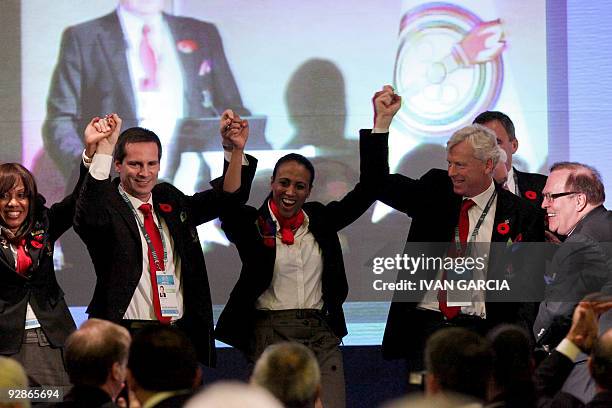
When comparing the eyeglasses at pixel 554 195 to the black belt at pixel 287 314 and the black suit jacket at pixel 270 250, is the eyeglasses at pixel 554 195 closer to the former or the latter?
the black suit jacket at pixel 270 250

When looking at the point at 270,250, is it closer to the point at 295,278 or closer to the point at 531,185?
the point at 295,278

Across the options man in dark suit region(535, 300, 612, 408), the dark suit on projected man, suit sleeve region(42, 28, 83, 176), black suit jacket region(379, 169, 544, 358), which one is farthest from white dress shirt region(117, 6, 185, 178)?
man in dark suit region(535, 300, 612, 408)

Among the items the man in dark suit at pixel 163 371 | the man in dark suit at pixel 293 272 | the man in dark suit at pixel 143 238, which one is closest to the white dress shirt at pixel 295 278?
the man in dark suit at pixel 293 272

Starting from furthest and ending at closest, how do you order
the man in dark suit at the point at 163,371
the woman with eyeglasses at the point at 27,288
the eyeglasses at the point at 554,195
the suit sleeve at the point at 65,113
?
the suit sleeve at the point at 65,113
the eyeglasses at the point at 554,195
the woman with eyeglasses at the point at 27,288
the man in dark suit at the point at 163,371

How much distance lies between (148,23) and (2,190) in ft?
5.58

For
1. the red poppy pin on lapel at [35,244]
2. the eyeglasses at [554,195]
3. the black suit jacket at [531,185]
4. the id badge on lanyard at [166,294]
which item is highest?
the black suit jacket at [531,185]

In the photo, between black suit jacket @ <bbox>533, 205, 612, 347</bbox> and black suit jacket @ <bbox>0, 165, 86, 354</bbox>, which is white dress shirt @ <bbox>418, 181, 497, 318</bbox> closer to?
black suit jacket @ <bbox>533, 205, 612, 347</bbox>

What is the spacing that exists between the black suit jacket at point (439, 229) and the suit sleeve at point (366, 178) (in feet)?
0.23

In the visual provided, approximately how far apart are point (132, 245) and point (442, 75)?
2268 millimetres

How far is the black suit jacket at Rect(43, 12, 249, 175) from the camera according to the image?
6516 mm

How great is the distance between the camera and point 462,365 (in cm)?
357

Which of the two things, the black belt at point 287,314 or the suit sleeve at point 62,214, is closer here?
the suit sleeve at point 62,214

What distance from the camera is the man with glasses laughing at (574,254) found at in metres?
5.24

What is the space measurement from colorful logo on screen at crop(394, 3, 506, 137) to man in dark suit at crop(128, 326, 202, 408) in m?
3.27
